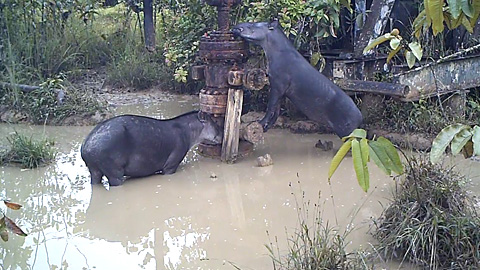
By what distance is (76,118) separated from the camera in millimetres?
7617

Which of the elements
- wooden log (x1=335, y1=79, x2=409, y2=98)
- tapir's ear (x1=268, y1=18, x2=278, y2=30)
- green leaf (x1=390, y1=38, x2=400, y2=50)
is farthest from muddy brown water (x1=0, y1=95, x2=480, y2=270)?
green leaf (x1=390, y1=38, x2=400, y2=50)

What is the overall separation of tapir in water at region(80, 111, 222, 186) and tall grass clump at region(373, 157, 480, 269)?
2214 mm

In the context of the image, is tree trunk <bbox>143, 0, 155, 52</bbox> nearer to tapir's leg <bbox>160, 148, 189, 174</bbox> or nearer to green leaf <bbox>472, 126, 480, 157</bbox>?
tapir's leg <bbox>160, 148, 189, 174</bbox>

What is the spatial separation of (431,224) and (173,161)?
2.73 metres

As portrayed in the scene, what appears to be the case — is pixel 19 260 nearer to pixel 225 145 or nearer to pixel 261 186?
pixel 261 186

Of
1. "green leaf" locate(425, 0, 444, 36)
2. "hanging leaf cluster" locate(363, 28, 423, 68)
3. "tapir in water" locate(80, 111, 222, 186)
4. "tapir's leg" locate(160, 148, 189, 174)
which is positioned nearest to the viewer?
"green leaf" locate(425, 0, 444, 36)

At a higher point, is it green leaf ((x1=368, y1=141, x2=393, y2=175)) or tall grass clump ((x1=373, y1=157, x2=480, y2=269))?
green leaf ((x1=368, y1=141, x2=393, y2=175))

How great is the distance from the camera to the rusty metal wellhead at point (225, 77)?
235 inches

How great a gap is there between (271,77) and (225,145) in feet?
2.69

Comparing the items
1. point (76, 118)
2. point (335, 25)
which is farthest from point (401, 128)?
point (76, 118)

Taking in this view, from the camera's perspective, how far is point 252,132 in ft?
19.7

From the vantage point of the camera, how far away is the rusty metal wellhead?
596cm

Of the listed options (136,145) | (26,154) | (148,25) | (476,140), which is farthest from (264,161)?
(148,25)

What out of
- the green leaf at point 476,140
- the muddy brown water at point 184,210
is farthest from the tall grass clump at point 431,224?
the green leaf at point 476,140
